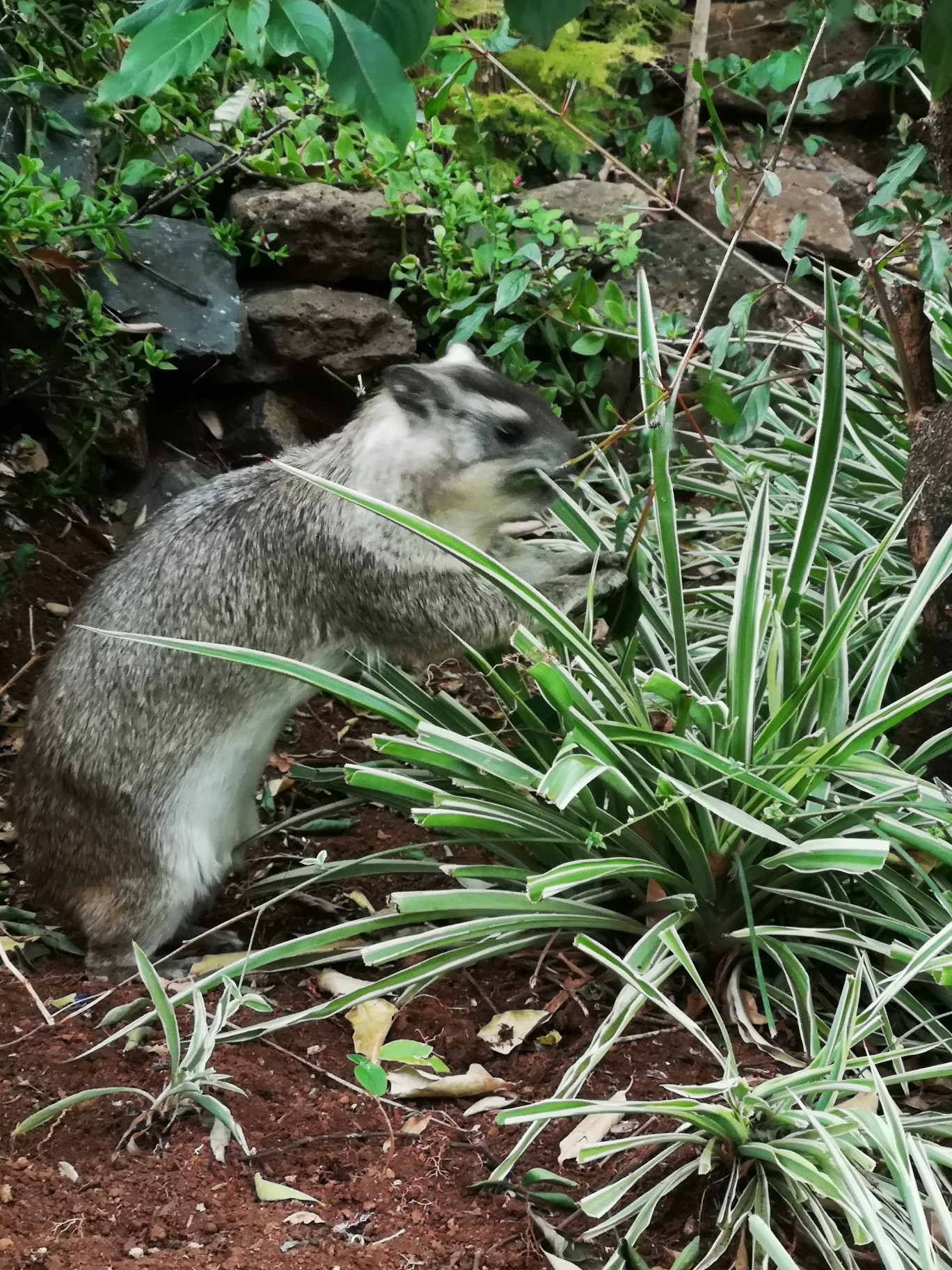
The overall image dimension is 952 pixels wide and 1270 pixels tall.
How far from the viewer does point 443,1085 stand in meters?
2.21

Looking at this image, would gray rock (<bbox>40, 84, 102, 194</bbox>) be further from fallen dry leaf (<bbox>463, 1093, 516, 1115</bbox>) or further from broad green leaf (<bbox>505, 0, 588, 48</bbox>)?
fallen dry leaf (<bbox>463, 1093, 516, 1115</bbox>)

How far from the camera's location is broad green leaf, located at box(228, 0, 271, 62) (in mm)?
1020

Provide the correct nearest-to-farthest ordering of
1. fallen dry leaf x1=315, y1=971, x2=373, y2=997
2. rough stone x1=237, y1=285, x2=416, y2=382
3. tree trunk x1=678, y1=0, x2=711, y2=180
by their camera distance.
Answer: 1. fallen dry leaf x1=315, y1=971, x2=373, y2=997
2. rough stone x1=237, y1=285, x2=416, y2=382
3. tree trunk x1=678, y1=0, x2=711, y2=180

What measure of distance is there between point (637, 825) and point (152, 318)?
110 inches

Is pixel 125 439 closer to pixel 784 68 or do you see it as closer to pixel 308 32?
pixel 784 68

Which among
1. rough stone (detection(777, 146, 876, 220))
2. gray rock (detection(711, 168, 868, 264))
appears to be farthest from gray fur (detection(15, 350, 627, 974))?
rough stone (detection(777, 146, 876, 220))

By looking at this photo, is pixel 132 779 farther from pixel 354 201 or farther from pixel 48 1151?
pixel 354 201

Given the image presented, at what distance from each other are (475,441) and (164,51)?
1798 mm

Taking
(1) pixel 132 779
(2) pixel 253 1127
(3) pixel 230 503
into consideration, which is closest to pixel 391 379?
(3) pixel 230 503

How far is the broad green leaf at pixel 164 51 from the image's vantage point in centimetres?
104

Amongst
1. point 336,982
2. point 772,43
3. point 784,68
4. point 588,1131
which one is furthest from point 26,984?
point 772,43

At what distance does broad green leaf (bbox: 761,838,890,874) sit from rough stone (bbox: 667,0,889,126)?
621 centimetres

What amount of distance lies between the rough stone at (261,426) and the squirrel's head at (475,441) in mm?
1724

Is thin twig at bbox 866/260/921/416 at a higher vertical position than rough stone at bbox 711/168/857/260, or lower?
higher
